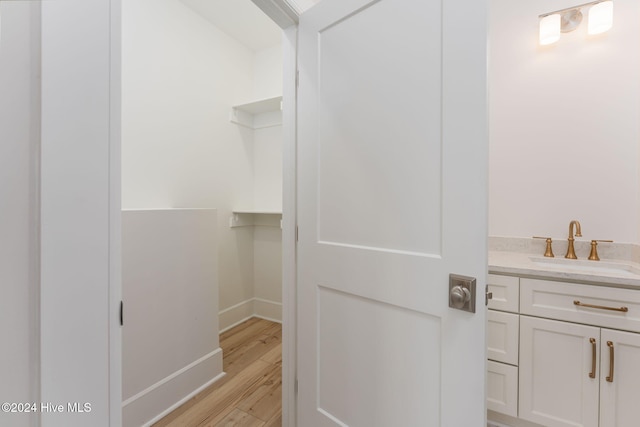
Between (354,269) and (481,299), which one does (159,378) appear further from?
(481,299)

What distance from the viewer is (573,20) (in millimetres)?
1635

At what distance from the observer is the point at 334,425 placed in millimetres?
1135

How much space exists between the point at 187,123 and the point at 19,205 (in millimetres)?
2036

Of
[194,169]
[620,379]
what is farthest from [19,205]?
[620,379]

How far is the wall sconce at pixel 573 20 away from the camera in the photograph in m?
1.52

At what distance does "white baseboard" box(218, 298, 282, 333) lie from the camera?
8.47ft

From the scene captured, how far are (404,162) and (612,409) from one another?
149 centimetres

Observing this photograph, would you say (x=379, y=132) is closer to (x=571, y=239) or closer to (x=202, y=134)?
(x=571, y=239)

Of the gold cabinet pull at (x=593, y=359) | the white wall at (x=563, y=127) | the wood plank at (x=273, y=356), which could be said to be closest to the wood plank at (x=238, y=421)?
the wood plank at (x=273, y=356)

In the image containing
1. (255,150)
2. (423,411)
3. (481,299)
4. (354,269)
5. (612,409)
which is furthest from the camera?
(255,150)

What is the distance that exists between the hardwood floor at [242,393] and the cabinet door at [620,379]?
159 centimetres

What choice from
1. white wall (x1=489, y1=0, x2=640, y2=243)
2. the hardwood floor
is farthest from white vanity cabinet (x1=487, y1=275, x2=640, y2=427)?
the hardwood floor

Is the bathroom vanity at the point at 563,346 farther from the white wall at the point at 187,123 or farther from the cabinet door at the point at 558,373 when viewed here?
the white wall at the point at 187,123

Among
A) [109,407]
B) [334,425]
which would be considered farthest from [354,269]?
[109,407]
